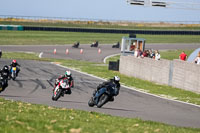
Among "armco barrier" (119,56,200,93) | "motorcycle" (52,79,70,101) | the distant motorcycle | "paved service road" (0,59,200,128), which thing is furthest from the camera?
"armco barrier" (119,56,200,93)

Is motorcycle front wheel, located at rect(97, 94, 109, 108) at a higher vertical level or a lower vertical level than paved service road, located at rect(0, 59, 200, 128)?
higher

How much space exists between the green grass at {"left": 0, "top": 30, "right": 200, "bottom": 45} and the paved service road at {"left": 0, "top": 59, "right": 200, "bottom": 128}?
120ft

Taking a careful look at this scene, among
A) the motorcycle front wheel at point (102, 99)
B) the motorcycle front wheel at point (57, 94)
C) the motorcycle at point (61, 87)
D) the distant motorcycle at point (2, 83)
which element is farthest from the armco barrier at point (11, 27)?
the motorcycle front wheel at point (102, 99)

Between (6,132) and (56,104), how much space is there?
11.1 m

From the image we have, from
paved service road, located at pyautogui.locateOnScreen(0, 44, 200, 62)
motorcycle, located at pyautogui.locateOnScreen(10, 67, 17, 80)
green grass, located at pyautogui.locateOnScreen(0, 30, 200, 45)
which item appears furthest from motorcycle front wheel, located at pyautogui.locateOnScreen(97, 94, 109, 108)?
green grass, located at pyautogui.locateOnScreen(0, 30, 200, 45)

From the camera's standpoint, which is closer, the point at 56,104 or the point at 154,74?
the point at 56,104

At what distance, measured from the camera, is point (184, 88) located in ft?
88.1

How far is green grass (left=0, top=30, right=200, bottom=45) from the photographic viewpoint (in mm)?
68062

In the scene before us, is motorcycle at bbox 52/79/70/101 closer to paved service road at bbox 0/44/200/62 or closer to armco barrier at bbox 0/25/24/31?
paved service road at bbox 0/44/200/62

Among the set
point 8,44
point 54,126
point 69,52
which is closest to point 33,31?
point 8,44

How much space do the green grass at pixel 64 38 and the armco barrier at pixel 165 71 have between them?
31.8 m

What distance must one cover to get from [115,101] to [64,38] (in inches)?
2165

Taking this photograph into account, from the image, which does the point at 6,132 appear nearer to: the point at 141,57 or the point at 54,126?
the point at 54,126

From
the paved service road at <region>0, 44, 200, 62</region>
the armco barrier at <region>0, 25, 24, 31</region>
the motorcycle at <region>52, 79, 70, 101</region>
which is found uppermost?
the armco barrier at <region>0, 25, 24, 31</region>
